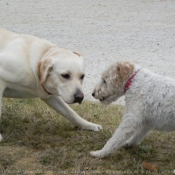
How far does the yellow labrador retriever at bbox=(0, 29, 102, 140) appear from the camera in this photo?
14.7 ft

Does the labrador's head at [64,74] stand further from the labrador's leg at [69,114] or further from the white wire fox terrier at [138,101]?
the labrador's leg at [69,114]

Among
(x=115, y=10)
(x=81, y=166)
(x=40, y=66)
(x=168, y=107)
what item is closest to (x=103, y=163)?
(x=81, y=166)

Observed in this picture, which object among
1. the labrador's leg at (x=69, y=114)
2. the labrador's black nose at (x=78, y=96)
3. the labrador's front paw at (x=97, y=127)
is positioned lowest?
the labrador's front paw at (x=97, y=127)

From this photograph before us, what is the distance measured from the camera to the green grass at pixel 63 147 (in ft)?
13.2

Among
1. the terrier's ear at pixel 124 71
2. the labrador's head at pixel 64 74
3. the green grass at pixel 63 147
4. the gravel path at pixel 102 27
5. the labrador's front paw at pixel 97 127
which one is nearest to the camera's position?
the green grass at pixel 63 147

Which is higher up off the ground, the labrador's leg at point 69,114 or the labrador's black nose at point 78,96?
the labrador's black nose at point 78,96

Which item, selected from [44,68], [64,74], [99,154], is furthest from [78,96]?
[99,154]

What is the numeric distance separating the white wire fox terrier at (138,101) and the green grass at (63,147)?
0.64ft

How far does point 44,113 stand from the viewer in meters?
5.62

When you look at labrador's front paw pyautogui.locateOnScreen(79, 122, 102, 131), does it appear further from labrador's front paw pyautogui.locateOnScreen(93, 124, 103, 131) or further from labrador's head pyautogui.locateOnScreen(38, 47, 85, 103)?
labrador's head pyautogui.locateOnScreen(38, 47, 85, 103)

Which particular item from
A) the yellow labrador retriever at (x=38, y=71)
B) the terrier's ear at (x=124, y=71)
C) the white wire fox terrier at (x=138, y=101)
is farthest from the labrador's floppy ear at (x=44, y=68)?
the terrier's ear at (x=124, y=71)

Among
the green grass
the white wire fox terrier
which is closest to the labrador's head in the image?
the white wire fox terrier

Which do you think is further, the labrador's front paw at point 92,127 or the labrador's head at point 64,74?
the labrador's front paw at point 92,127

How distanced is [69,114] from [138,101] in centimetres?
128
